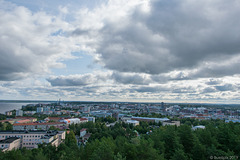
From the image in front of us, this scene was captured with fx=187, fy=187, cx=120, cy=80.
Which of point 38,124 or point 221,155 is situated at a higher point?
point 221,155

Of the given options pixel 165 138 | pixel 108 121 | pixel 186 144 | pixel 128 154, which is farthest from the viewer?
pixel 108 121

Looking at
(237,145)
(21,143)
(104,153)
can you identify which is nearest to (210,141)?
(237,145)

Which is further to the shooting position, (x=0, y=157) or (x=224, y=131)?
(x=224, y=131)

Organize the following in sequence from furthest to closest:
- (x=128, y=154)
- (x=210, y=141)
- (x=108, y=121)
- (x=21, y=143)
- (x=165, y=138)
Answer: (x=108, y=121)
(x=21, y=143)
(x=165, y=138)
(x=210, y=141)
(x=128, y=154)

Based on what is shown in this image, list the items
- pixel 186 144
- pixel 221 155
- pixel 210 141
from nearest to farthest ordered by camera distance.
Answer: pixel 221 155, pixel 210 141, pixel 186 144

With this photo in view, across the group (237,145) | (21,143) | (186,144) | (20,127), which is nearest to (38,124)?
(20,127)

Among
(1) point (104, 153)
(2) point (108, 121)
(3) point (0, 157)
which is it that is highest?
(1) point (104, 153)

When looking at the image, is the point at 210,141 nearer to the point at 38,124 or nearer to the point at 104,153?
the point at 104,153

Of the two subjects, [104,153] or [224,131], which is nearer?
[104,153]

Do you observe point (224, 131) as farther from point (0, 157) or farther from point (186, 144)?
point (0, 157)
